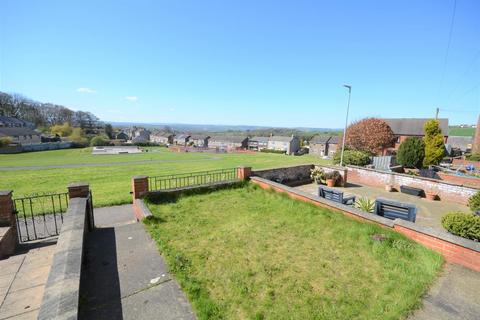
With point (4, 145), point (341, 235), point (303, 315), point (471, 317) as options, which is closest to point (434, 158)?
point (341, 235)

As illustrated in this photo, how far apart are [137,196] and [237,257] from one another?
449cm

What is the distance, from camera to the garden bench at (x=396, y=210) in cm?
655

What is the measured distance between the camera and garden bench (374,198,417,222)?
6555 millimetres

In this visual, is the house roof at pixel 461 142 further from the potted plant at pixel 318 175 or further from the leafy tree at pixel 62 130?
the leafy tree at pixel 62 130

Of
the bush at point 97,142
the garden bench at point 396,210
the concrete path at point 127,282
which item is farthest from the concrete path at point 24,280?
the bush at point 97,142

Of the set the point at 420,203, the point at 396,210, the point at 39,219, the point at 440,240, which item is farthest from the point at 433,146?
the point at 39,219

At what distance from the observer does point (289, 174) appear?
13234 millimetres

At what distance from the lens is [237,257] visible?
4625 mm

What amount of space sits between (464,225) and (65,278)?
7143 millimetres

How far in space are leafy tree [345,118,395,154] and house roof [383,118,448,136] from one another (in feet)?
76.0

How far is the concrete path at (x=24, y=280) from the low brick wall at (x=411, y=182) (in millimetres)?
15050

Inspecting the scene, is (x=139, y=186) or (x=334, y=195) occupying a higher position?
(x=139, y=186)

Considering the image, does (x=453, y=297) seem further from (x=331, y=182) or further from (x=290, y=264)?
(x=331, y=182)

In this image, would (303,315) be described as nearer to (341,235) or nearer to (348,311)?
(348,311)
